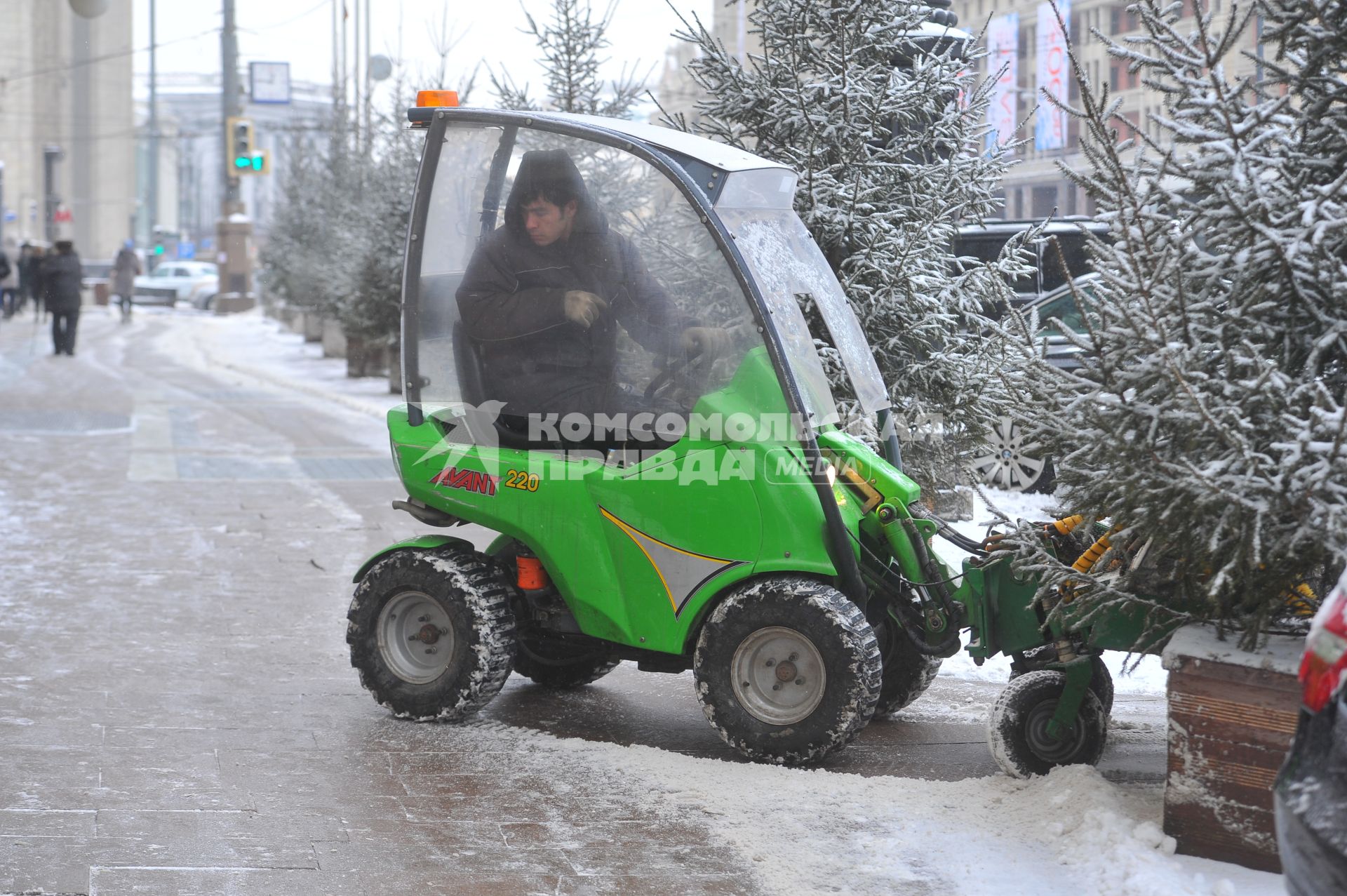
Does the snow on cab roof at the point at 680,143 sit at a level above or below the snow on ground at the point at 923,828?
above

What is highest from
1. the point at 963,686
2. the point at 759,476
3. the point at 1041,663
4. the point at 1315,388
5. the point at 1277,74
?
the point at 1277,74

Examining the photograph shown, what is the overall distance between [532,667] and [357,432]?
9.38 m

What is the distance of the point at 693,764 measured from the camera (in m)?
5.00

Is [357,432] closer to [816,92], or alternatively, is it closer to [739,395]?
[816,92]

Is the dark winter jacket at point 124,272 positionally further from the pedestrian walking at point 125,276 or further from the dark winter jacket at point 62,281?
the dark winter jacket at point 62,281

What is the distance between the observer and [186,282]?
180ft

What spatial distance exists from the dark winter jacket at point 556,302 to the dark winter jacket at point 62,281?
19755 mm

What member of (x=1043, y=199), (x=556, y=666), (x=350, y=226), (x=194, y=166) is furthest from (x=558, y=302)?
(x=194, y=166)

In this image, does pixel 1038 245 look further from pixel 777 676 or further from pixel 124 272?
pixel 124 272

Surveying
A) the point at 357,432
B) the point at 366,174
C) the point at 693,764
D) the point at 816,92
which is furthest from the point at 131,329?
the point at 693,764

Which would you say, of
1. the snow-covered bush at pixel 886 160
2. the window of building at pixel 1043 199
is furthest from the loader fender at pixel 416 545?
the window of building at pixel 1043 199

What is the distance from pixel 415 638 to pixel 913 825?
1998 mm

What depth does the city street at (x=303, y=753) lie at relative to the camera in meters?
4.09

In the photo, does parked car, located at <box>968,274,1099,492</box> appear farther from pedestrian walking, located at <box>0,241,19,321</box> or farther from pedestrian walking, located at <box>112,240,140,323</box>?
pedestrian walking, located at <box>112,240,140,323</box>
